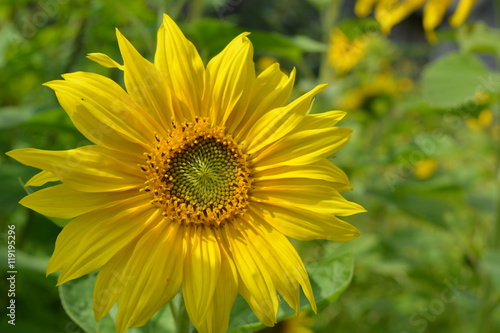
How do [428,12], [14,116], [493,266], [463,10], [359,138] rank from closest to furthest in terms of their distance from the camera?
[493,266]
[14,116]
[463,10]
[428,12]
[359,138]

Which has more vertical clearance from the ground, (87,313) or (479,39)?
(479,39)

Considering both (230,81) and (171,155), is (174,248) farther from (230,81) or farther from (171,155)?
(230,81)

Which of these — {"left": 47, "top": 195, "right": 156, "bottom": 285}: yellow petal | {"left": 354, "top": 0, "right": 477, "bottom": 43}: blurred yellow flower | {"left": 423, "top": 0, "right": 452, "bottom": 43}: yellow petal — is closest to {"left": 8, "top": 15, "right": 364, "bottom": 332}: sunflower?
{"left": 47, "top": 195, "right": 156, "bottom": 285}: yellow petal

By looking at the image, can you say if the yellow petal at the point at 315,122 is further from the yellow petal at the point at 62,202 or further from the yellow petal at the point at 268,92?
the yellow petal at the point at 62,202

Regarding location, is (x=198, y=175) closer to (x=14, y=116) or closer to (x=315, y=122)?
(x=315, y=122)

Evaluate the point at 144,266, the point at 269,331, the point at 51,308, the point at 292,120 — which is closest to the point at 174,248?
the point at 144,266

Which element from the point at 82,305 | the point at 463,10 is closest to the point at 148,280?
the point at 82,305
